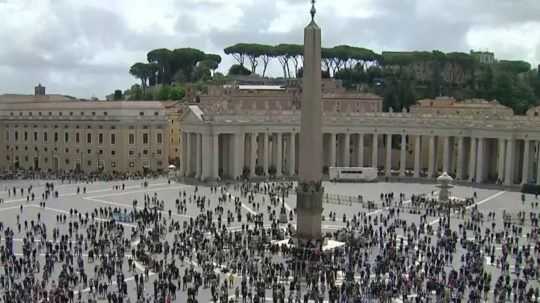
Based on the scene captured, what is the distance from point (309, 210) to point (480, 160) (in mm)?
32827

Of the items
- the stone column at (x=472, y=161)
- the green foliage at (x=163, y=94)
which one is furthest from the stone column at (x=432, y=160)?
the green foliage at (x=163, y=94)

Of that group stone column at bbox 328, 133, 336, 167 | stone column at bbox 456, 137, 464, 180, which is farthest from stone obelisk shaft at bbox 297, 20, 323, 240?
stone column at bbox 328, 133, 336, 167

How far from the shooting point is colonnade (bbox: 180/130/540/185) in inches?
2365

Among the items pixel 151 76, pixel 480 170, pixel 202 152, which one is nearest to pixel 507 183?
pixel 480 170

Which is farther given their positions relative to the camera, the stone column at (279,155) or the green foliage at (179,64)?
the green foliage at (179,64)

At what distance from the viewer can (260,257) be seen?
3170cm

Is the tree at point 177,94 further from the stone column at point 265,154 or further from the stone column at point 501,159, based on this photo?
the stone column at point 501,159

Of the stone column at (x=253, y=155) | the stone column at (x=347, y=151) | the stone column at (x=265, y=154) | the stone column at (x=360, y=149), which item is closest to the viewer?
the stone column at (x=253, y=155)

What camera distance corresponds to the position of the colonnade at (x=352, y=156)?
60.1 metres

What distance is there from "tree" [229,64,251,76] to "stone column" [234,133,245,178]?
160 ft

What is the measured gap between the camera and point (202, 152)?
6269cm

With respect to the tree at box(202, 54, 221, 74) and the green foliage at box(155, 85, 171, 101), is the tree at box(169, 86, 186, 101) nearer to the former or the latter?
the green foliage at box(155, 85, 171, 101)

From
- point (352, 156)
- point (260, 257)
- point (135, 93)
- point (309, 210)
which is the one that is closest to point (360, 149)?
point (352, 156)

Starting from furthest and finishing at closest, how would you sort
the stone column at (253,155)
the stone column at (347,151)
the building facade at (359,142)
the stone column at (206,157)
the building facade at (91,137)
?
the building facade at (91,137) < the stone column at (347,151) < the stone column at (253,155) < the stone column at (206,157) < the building facade at (359,142)
